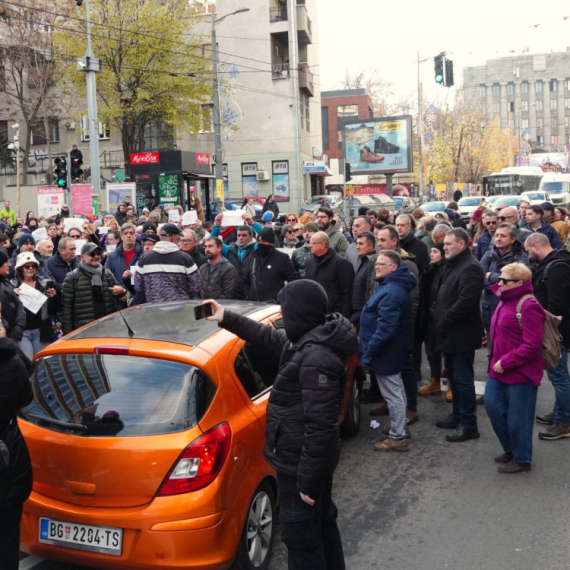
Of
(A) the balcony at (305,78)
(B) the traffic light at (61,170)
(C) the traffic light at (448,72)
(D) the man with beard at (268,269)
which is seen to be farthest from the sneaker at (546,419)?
(A) the balcony at (305,78)

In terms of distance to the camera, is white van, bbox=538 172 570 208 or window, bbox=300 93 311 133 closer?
white van, bbox=538 172 570 208

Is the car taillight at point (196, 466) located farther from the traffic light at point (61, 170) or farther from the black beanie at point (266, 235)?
the traffic light at point (61, 170)

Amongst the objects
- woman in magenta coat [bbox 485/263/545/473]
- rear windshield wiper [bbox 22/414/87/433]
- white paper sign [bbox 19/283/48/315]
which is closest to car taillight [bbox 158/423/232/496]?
rear windshield wiper [bbox 22/414/87/433]

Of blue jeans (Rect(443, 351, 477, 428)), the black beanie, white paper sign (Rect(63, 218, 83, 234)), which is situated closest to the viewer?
blue jeans (Rect(443, 351, 477, 428))

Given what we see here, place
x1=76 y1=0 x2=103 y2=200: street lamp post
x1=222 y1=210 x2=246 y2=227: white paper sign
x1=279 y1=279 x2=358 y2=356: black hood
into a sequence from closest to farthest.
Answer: x1=279 y1=279 x2=358 y2=356: black hood < x1=222 y1=210 x2=246 y2=227: white paper sign < x1=76 y1=0 x2=103 y2=200: street lamp post

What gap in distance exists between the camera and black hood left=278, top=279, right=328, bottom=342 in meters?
3.41

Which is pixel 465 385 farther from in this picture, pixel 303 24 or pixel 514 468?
pixel 303 24

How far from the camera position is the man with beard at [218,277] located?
823 centimetres

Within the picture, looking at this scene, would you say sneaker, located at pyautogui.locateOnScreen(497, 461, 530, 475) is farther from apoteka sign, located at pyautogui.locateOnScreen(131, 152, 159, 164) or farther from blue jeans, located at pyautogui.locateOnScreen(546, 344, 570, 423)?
apoteka sign, located at pyautogui.locateOnScreen(131, 152, 159, 164)

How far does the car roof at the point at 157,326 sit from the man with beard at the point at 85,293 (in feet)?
8.12

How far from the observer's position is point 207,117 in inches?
1471

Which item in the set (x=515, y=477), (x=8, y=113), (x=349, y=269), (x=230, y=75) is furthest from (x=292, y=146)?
(x=515, y=477)

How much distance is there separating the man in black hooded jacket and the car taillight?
1.14ft

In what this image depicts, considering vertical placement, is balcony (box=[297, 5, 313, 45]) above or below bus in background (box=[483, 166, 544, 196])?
above
